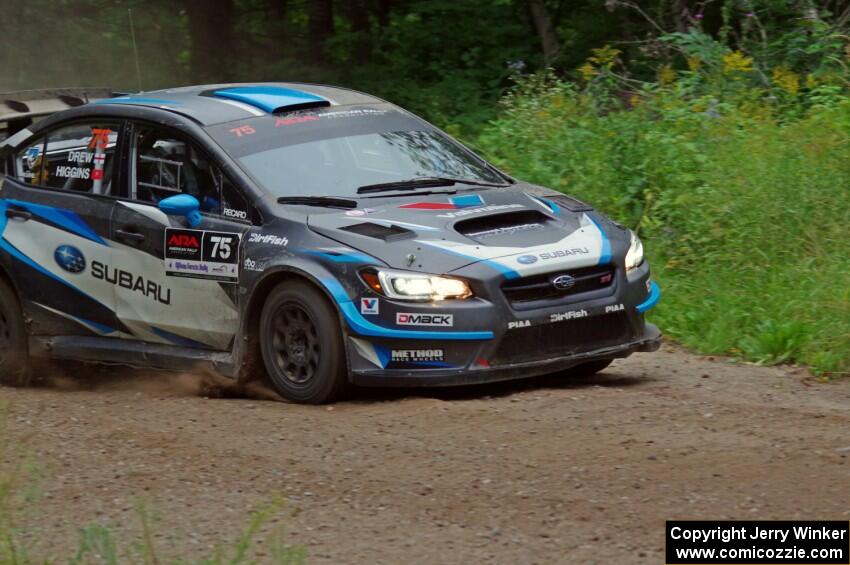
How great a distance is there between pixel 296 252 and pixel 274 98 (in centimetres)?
152

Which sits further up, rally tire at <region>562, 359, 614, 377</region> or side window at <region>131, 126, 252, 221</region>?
side window at <region>131, 126, 252, 221</region>

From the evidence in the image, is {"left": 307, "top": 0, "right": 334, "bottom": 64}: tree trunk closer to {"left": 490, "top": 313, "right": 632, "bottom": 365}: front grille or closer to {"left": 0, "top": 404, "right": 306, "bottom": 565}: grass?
{"left": 490, "top": 313, "right": 632, "bottom": 365}: front grille

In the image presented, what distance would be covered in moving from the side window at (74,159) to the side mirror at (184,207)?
0.76 metres

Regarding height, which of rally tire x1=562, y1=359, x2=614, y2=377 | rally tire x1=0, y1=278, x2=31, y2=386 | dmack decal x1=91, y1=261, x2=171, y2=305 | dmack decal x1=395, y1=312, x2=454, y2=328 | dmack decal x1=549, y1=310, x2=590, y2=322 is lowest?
rally tire x1=0, y1=278, x2=31, y2=386

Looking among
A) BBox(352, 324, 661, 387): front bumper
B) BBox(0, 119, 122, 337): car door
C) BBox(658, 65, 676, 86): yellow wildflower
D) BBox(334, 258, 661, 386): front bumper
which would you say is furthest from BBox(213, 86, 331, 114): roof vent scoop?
BBox(658, 65, 676, 86): yellow wildflower

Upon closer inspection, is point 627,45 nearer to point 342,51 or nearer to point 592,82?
point 592,82

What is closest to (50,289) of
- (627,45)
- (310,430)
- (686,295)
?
(310,430)

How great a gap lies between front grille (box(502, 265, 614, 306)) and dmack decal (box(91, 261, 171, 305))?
Result: 203 cm

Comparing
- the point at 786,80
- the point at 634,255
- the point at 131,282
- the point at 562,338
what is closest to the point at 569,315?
the point at 562,338

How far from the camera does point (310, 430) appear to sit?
6.36 meters

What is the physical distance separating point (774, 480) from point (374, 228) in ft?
8.22

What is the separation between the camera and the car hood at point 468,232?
672 cm

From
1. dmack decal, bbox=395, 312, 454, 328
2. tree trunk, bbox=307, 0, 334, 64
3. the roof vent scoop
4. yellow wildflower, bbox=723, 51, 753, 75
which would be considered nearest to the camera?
dmack decal, bbox=395, 312, 454, 328

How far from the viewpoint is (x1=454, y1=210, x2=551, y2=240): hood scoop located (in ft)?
22.9
